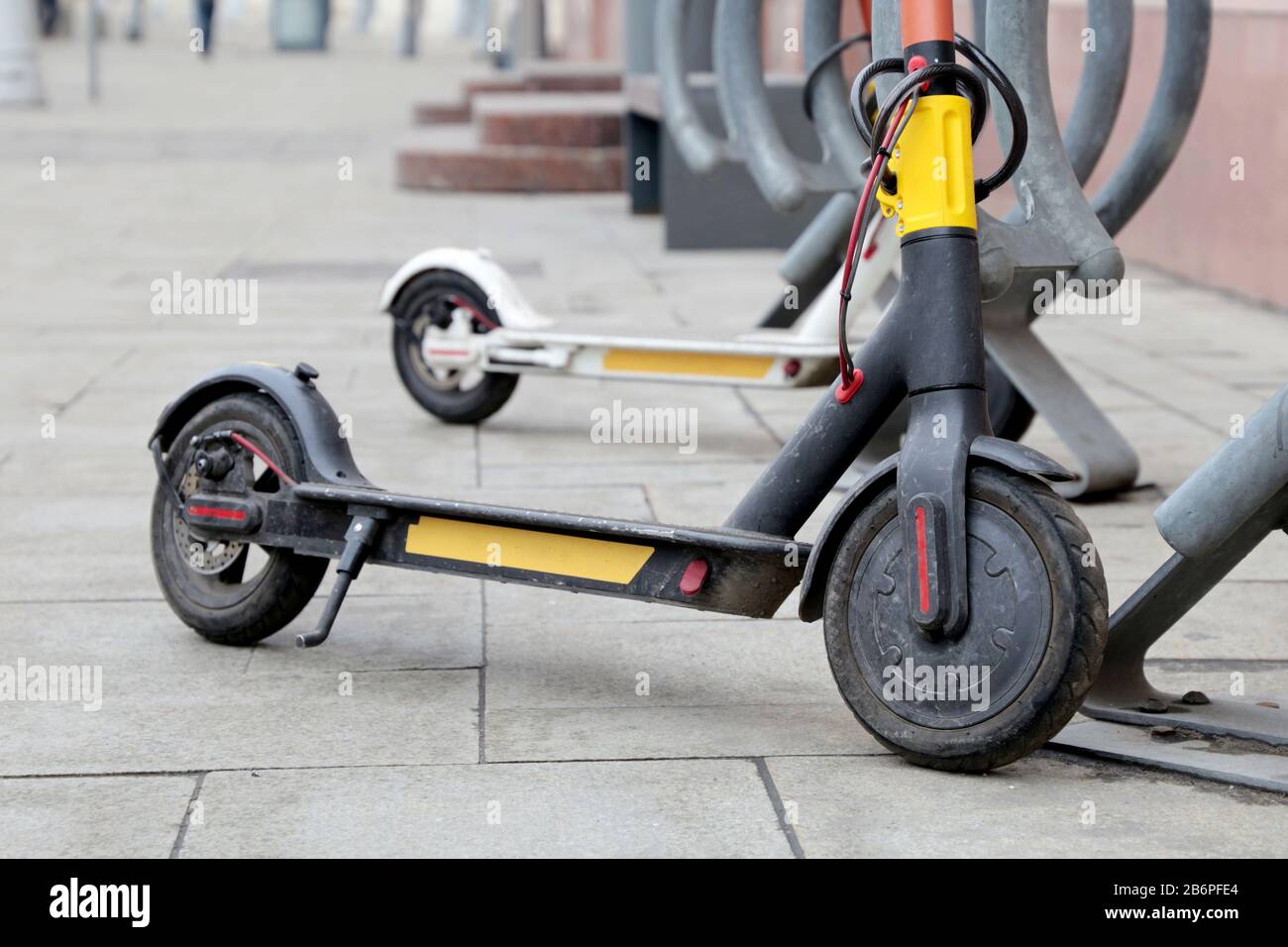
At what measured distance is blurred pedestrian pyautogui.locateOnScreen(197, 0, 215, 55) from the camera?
141ft

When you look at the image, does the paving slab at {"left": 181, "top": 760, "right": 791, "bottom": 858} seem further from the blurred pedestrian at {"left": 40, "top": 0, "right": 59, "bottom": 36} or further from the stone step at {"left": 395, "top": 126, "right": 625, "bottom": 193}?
the blurred pedestrian at {"left": 40, "top": 0, "right": 59, "bottom": 36}

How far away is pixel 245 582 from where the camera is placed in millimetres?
4789

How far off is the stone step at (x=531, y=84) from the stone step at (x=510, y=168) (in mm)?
3738

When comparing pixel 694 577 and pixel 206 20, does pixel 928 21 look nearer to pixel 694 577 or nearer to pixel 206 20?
pixel 694 577

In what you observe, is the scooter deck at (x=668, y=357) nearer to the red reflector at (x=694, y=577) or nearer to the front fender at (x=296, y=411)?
the front fender at (x=296, y=411)

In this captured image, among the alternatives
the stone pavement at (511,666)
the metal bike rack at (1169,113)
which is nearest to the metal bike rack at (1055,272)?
the metal bike rack at (1169,113)

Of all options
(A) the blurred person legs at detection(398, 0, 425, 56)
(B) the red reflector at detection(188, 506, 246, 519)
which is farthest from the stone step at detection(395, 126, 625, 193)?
(A) the blurred person legs at detection(398, 0, 425, 56)

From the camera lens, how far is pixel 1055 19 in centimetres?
1378

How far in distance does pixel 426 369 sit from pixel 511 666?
10.5 ft

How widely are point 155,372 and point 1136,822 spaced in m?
6.14

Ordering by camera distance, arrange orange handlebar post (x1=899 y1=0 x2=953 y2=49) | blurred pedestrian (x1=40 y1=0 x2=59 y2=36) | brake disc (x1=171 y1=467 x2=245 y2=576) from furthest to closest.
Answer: blurred pedestrian (x1=40 y1=0 x2=59 y2=36), brake disc (x1=171 y1=467 x2=245 y2=576), orange handlebar post (x1=899 y1=0 x2=953 y2=49)

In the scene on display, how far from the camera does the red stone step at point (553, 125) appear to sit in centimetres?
1831

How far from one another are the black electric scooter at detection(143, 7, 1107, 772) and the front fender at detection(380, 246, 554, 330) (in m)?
2.87

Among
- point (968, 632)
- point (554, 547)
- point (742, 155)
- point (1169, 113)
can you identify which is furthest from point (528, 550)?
point (742, 155)
